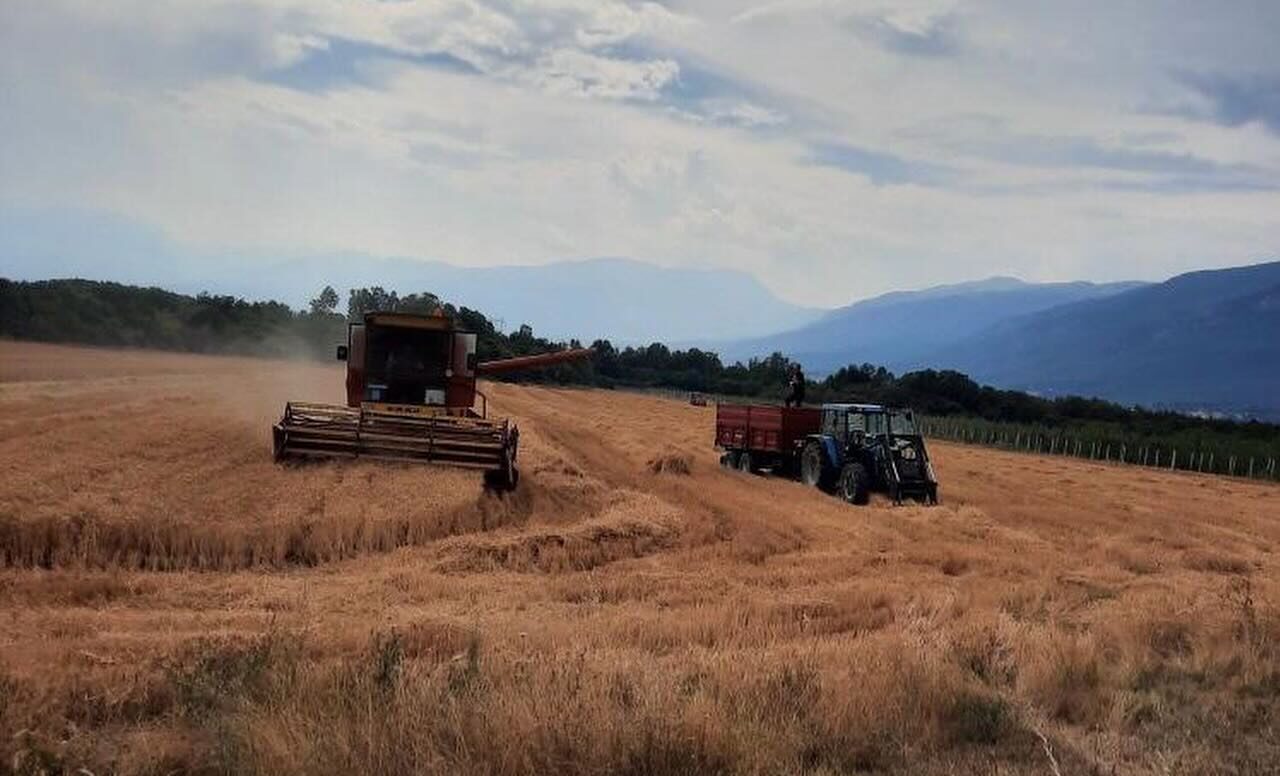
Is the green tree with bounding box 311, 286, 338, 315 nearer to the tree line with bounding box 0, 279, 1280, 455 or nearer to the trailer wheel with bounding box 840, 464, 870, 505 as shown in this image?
the tree line with bounding box 0, 279, 1280, 455

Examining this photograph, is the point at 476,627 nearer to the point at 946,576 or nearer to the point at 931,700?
the point at 931,700

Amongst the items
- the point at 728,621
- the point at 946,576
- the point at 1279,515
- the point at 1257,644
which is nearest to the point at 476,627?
the point at 728,621

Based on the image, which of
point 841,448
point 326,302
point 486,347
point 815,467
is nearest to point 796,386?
point 815,467

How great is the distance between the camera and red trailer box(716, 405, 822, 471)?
90.2 ft

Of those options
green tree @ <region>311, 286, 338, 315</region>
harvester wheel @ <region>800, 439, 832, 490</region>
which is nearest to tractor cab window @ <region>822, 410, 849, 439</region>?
harvester wheel @ <region>800, 439, 832, 490</region>

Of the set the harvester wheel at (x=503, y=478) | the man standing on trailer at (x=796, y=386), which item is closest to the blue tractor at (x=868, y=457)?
the man standing on trailer at (x=796, y=386)

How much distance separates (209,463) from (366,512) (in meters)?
3.75

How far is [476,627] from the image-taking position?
29.6 feet

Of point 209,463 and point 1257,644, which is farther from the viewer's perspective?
point 209,463

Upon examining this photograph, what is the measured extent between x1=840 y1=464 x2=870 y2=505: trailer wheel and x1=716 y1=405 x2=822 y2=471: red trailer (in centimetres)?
395

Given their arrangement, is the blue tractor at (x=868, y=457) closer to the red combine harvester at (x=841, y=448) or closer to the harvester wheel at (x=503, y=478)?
the red combine harvester at (x=841, y=448)

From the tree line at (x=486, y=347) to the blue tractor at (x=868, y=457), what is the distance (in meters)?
10.3

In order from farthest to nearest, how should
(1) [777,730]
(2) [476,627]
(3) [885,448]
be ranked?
(3) [885,448]
(2) [476,627]
(1) [777,730]

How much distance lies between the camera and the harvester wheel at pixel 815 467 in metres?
24.7
